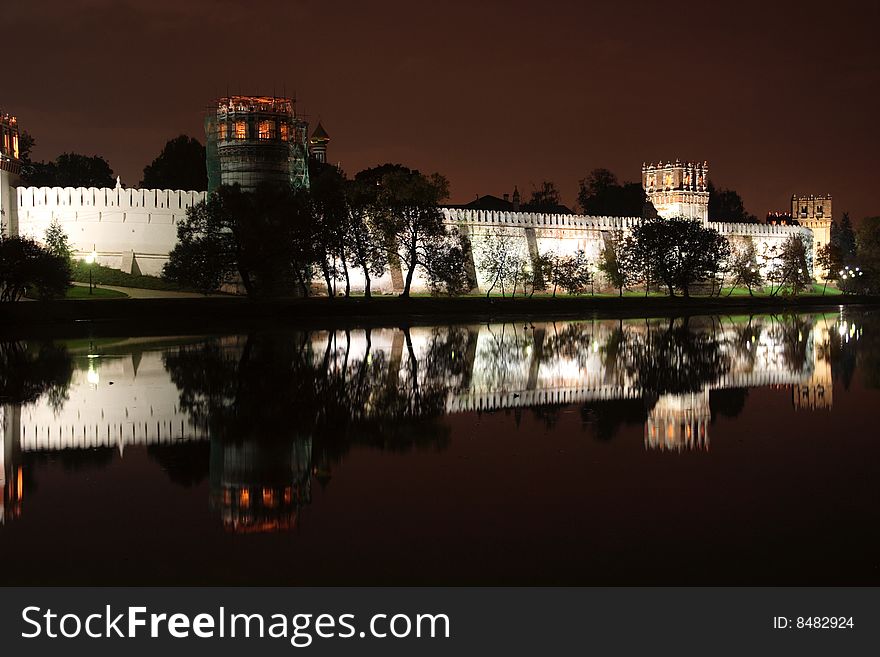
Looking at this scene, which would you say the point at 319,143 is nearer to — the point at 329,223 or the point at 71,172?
the point at 71,172

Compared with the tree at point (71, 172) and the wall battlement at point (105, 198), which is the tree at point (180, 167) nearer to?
the tree at point (71, 172)

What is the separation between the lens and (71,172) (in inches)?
2515

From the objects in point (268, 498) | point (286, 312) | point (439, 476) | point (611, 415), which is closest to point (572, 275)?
point (286, 312)

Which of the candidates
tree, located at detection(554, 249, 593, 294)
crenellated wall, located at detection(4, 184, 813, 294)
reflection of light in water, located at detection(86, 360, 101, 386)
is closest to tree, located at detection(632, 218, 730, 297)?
tree, located at detection(554, 249, 593, 294)

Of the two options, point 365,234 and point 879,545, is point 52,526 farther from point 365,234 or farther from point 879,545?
point 365,234

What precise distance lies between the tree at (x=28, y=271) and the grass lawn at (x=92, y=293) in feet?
8.18

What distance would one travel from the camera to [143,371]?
1644 centimetres

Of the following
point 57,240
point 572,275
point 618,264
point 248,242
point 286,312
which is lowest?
point 286,312

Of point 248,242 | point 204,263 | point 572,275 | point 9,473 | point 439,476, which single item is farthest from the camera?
point 572,275

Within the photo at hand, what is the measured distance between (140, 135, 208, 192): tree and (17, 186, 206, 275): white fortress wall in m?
13.5

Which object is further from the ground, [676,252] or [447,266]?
[676,252]

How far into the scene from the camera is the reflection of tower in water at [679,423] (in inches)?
374

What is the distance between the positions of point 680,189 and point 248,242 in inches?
1813

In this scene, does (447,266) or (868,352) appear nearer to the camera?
(868,352)
